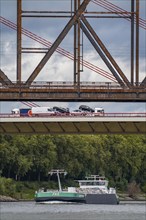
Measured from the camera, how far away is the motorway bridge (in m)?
87.7

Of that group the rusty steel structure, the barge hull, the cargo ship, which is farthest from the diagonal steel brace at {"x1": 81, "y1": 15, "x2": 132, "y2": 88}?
the barge hull

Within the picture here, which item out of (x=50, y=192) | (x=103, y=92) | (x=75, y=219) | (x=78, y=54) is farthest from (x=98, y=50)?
(x=50, y=192)

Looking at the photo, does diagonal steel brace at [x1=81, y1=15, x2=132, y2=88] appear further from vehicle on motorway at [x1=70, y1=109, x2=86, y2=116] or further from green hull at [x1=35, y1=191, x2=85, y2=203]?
green hull at [x1=35, y1=191, x2=85, y2=203]

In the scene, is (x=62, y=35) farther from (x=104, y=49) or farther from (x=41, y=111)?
(x=41, y=111)

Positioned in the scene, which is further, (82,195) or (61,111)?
(82,195)

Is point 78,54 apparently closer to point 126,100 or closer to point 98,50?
point 98,50

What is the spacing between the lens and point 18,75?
90500 mm

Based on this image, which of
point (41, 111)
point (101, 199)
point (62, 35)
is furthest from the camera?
point (101, 199)

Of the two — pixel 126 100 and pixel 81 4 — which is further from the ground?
pixel 81 4

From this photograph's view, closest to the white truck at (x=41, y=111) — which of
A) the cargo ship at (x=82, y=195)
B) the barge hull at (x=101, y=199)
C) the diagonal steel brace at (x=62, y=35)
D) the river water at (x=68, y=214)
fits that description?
the diagonal steel brace at (x=62, y=35)

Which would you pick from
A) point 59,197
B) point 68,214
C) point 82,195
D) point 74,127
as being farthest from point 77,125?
point 82,195

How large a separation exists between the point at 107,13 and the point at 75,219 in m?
26.1

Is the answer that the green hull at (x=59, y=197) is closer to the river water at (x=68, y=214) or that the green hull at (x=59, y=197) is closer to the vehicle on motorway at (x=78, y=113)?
the river water at (x=68, y=214)

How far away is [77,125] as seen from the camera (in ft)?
293
